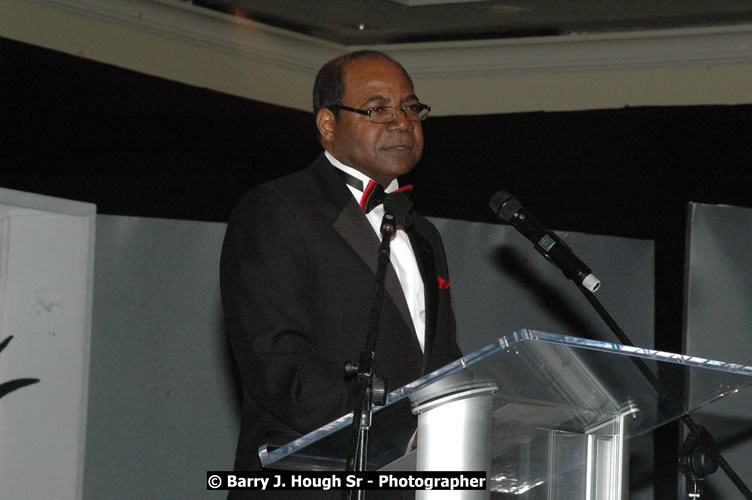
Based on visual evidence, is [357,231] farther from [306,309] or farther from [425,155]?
[425,155]

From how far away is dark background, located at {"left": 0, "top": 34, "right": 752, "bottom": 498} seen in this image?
13.8 ft

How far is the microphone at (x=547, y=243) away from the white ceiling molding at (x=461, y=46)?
2.90 m

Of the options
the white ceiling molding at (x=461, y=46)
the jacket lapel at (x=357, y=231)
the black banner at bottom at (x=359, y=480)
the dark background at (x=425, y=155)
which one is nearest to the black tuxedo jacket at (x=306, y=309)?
the jacket lapel at (x=357, y=231)

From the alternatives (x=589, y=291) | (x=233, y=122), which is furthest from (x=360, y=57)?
(x=233, y=122)

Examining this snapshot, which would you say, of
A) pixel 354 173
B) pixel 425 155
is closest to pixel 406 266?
pixel 354 173

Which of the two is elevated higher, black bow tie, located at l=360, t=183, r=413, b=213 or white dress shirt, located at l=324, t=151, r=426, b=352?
black bow tie, located at l=360, t=183, r=413, b=213

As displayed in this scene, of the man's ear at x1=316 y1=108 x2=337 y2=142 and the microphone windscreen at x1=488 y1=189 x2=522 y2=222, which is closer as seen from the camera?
the microphone windscreen at x1=488 y1=189 x2=522 y2=222

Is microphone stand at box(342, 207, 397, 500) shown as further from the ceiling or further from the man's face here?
the ceiling

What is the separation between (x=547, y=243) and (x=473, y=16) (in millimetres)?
3054

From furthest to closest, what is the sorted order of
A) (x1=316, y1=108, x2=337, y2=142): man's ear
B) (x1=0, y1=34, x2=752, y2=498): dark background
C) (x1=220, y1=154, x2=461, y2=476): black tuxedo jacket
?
1. (x1=0, y1=34, x2=752, y2=498): dark background
2. (x1=316, y1=108, x2=337, y2=142): man's ear
3. (x1=220, y1=154, x2=461, y2=476): black tuxedo jacket

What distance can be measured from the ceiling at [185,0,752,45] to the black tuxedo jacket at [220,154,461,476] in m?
2.66

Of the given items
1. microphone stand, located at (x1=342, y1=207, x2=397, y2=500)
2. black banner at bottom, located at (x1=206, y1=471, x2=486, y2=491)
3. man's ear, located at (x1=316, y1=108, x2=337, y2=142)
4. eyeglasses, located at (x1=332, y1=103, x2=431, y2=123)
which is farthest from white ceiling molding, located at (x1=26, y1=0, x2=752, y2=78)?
microphone stand, located at (x1=342, y1=207, x2=397, y2=500)

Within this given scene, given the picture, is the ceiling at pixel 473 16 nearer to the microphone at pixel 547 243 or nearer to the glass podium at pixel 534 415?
the microphone at pixel 547 243

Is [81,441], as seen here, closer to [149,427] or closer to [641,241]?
[149,427]
